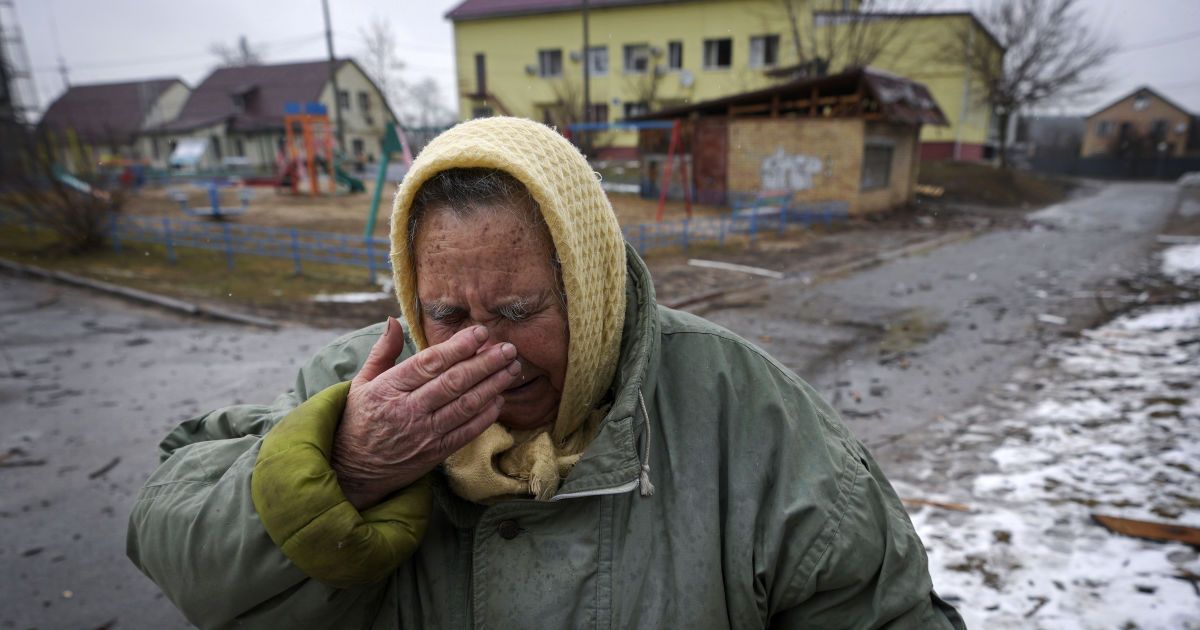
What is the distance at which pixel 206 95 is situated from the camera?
45.7m

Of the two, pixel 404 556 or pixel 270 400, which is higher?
pixel 404 556

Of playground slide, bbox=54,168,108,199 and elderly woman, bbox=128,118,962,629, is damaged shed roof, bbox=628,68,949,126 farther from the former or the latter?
elderly woman, bbox=128,118,962,629

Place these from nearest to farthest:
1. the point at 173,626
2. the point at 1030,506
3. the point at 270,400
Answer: the point at 173,626, the point at 1030,506, the point at 270,400

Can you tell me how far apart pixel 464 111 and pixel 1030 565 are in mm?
40725

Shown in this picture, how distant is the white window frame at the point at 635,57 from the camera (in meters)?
36.3

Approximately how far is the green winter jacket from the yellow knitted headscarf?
0.21ft

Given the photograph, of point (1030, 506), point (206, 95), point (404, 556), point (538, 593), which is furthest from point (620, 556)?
point (206, 95)

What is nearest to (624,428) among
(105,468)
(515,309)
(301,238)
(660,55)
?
(515,309)

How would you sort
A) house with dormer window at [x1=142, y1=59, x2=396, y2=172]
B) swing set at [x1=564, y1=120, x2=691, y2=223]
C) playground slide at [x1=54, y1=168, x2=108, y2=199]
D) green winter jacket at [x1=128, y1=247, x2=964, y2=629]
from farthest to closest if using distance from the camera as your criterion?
house with dormer window at [x1=142, y1=59, x2=396, y2=172] < swing set at [x1=564, y1=120, x2=691, y2=223] < playground slide at [x1=54, y1=168, x2=108, y2=199] < green winter jacket at [x1=128, y1=247, x2=964, y2=629]

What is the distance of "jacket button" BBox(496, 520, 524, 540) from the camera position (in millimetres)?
1272

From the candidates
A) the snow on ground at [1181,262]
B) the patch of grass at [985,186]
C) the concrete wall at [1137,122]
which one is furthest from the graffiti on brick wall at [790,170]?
the concrete wall at [1137,122]

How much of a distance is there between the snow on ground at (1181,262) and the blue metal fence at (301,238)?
7329 millimetres

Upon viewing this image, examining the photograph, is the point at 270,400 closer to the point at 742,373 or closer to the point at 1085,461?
the point at 742,373

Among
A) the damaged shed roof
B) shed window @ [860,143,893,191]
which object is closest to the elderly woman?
the damaged shed roof
